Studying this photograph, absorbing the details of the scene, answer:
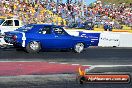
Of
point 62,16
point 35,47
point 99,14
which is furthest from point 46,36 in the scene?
point 99,14

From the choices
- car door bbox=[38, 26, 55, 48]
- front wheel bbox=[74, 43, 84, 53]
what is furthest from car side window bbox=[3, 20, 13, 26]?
front wheel bbox=[74, 43, 84, 53]

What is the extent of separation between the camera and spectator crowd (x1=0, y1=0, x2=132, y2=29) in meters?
31.9

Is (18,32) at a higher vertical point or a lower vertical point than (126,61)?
higher

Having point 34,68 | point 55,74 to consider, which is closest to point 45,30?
point 34,68

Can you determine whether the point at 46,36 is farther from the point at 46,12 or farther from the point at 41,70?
the point at 46,12

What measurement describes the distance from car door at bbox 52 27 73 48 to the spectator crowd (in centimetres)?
1124

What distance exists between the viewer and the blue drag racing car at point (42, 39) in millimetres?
18391

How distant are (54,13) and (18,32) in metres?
16.9

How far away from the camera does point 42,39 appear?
1889 cm

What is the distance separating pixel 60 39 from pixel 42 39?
1048mm

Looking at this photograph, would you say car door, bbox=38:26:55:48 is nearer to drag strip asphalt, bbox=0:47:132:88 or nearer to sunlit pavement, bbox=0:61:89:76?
drag strip asphalt, bbox=0:47:132:88

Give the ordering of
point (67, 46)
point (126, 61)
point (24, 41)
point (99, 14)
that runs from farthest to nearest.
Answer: point (99, 14), point (67, 46), point (24, 41), point (126, 61)

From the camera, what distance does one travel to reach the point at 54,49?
66.2ft

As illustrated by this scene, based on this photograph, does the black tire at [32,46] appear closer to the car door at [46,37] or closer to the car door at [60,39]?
the car door at [46,37]
